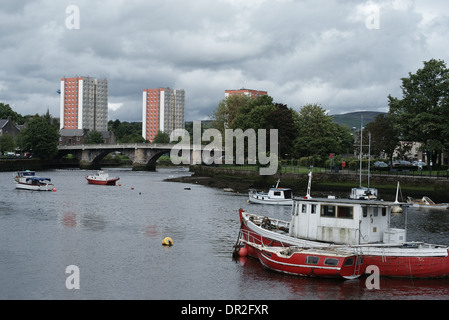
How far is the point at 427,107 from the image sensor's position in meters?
83.3

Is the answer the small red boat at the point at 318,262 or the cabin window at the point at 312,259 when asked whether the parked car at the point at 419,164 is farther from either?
the cabin window at the point at 312,259

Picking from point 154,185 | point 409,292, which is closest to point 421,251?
point 409,292

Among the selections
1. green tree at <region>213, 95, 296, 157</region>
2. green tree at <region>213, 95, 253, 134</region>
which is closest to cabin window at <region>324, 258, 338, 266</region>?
green tree at <region>213, 95, 296, 157</region>

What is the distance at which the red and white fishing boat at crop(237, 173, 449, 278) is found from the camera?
3030cm

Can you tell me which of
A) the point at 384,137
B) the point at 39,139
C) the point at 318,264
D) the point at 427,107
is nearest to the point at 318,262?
the point at 318,264

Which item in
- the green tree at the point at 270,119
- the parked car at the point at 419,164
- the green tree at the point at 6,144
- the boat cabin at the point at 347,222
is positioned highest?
the green tree at the point at 270,119

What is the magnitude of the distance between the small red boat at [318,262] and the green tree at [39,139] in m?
130

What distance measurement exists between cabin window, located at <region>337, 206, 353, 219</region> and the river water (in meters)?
4.06

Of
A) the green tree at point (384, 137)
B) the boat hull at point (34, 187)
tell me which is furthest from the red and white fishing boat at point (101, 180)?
the green tree at point (384, 137)

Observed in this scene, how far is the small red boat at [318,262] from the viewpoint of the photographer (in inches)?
1172

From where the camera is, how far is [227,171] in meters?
107

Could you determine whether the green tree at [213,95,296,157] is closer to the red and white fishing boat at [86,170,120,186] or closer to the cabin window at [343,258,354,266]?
the red and white fishing boat at [86,170,120,186]

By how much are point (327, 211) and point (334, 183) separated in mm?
48438
